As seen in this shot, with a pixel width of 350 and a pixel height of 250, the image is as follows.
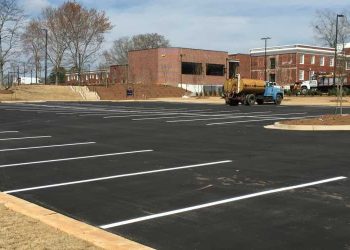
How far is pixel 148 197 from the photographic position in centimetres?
765

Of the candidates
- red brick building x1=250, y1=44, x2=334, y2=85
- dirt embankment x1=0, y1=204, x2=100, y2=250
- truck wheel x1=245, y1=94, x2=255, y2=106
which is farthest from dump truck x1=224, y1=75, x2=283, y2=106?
red brick building x1=250, y1=44, x2=334, y2=85

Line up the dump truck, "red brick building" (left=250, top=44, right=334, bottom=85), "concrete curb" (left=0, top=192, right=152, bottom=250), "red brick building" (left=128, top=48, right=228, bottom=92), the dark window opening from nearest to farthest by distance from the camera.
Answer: "concrete curb" (left=0, top=192, right=152, bottom=250) → the dump truck → "red brick building" (left=128, top=48, right=228, bottom=92) → "red brick building" (left=250, top=44, right=334, bottom=85) → the dark window opening

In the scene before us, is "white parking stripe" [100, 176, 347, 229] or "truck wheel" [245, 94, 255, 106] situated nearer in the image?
"white parking stripe" [100, 176, 347, 229]

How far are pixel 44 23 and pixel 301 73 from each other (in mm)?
46717

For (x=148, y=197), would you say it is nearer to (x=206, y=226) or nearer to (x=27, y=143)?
(x=206, y=226)

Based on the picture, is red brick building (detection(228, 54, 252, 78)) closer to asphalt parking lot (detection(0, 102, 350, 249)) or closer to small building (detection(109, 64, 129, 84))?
small building (detection(109, 64, 129, 84))

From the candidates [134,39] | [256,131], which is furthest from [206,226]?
[134,39]

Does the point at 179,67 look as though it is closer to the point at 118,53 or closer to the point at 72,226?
the point at 118,53

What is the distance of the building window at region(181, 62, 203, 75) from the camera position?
90.4 metres

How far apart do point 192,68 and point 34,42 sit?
2948 cm

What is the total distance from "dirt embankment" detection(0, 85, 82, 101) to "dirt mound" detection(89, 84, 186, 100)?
4.23 meters

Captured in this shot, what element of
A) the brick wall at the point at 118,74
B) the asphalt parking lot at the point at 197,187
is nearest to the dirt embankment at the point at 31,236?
the asphalt parking lot at the point at 197,187

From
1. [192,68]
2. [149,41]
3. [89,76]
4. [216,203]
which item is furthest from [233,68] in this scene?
[216,203]

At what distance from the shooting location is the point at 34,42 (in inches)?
3812
